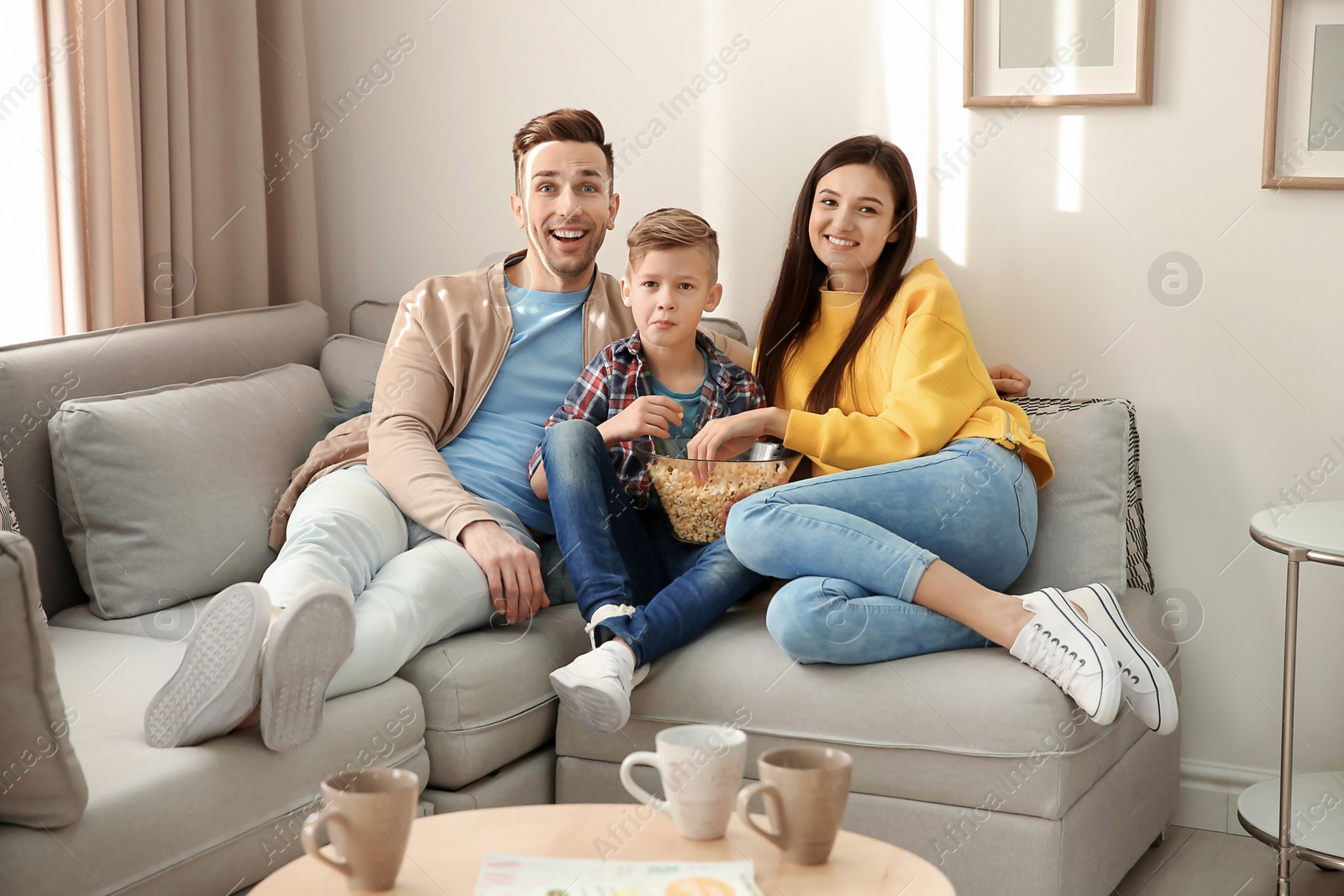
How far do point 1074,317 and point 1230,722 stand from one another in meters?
0.81

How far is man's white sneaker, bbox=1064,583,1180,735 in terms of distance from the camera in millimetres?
1567

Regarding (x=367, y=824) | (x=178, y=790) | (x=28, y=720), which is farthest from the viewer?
(x=178, y=790)

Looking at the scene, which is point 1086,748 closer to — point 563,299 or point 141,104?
point 563,299

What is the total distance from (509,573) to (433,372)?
49cm

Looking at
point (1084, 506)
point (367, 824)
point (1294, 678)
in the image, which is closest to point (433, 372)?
point (1084, 506)

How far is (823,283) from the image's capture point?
2.13 meters

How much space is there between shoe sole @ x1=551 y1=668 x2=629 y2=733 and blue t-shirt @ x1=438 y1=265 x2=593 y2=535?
498 millimetres

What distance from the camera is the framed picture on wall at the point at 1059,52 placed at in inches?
80.5

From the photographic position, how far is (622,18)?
2484 mm

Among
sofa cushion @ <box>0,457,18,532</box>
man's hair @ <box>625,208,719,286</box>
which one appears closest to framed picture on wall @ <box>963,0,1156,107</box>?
man's hair @ <box>625,208,719,286</box>

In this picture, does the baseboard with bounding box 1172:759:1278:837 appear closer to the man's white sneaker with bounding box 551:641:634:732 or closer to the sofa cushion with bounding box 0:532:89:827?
the man's white sneaker with bounding box 551:641:634:732

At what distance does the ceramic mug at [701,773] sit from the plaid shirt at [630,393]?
946 millimetres

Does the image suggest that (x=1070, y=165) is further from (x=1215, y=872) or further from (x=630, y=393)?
(x=1215, y=872)

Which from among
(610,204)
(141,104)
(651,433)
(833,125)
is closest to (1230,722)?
(651,433)
